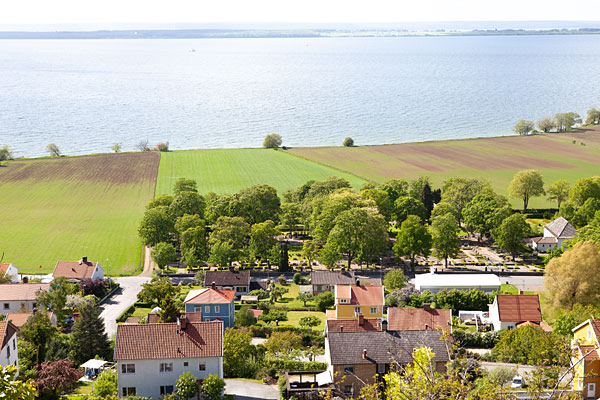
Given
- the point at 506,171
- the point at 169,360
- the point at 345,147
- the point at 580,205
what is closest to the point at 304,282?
the point at 169,360

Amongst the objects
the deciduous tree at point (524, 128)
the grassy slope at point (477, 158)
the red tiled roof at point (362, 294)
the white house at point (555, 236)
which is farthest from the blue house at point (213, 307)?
the deciduous tree at point (524, 128)

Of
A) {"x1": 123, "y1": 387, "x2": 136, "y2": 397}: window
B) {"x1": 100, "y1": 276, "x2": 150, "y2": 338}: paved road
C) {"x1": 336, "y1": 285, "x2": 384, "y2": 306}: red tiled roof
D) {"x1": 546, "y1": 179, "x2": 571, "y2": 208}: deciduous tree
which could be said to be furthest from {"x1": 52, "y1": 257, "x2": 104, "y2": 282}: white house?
{"x1": 546, "y1": 179, "x2": 571, "y2": 208}: deciduous tree

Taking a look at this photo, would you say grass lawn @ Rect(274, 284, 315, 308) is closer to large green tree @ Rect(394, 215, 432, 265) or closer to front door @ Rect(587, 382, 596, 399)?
large green tree @ Rect(394, 215, 432, 265)

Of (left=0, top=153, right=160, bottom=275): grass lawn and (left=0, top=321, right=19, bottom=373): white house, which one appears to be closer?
(left=0, top=321, right=19, bottom=373): white house

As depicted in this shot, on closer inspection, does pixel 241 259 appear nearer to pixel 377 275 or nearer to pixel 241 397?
pixel 377 275

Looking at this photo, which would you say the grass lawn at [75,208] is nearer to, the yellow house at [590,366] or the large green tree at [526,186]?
the yellow house at [590,366]

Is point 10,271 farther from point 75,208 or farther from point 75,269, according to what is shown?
point 75,208
